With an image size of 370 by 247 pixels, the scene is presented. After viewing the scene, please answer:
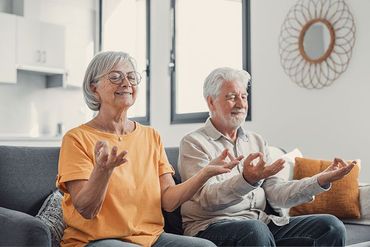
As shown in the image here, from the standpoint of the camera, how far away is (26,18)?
5473mm

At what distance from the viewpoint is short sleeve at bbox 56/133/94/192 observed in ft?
5.34

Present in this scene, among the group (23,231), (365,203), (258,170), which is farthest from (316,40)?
(23,231)

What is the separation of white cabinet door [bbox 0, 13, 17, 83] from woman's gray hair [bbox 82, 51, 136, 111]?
3677mm

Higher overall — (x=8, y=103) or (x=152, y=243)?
(x=8, y=103)

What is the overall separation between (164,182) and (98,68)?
1.62 feet

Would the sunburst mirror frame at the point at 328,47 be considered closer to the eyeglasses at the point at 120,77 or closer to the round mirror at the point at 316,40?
the round mirror at the point at 316,40

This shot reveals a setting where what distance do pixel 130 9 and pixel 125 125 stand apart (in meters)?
4.27

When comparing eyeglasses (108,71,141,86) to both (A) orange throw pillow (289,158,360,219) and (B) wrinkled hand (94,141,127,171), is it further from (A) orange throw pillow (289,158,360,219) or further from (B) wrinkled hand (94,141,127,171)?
(A) orange throw pillow (289,158,360,219)

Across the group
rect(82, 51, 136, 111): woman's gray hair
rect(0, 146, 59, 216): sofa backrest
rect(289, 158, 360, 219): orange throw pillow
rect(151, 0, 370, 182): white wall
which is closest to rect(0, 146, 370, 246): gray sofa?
rect(0, 146, 59, 216): sofa backrest

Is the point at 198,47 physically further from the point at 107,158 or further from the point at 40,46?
the point at 107,158

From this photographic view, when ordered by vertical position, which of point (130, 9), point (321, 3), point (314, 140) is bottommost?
point (314, 140)

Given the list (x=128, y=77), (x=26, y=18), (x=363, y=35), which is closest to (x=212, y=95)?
(x=128, y=77)

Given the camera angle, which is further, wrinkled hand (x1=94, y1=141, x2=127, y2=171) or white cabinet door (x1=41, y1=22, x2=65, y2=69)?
white cabinet door (x1=41, y1=22, x2=65, y2=69)

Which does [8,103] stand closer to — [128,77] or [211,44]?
[211,44]
